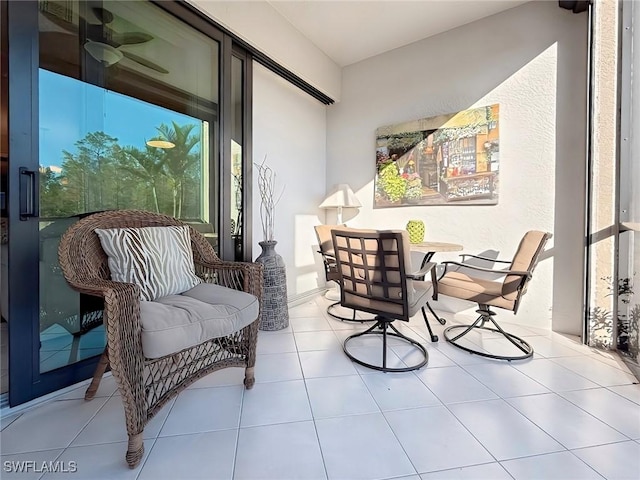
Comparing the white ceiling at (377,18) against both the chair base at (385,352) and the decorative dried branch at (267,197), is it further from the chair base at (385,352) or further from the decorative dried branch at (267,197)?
the chair base at (385,352)

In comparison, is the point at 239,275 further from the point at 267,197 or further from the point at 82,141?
the point at 267,197

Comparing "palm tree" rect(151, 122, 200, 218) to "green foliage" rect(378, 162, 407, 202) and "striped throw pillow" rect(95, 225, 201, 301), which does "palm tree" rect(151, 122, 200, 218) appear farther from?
"green foliage" rect(378, 162, 407, 202)

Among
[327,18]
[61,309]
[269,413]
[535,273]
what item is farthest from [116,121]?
[535,273]

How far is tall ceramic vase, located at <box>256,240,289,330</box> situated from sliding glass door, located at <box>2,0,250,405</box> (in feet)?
2.12

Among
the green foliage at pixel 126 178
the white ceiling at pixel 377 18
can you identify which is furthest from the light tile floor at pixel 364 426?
the white ceiling at pixel 377 18

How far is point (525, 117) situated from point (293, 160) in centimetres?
232

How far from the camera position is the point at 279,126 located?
3137mm

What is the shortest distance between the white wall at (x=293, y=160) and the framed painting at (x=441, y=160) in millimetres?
826

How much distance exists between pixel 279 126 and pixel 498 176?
228 cm

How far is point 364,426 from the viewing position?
1.35m

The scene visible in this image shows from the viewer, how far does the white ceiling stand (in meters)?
2.64

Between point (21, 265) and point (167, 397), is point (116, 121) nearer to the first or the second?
point (21, 265)


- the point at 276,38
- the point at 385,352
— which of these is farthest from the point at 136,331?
the point at 276,38

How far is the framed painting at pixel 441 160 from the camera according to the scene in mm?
2768
